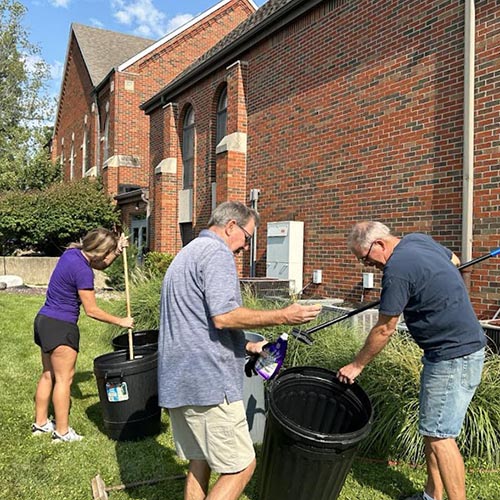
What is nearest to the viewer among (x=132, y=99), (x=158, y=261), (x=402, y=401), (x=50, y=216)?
(x=402, y=401)

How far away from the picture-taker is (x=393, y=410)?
166 inches

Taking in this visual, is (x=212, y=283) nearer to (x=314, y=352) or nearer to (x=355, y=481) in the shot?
(x=355, y=481)

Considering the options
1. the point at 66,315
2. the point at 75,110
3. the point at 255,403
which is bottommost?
the point at 255,403

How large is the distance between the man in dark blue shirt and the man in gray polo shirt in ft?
2.03

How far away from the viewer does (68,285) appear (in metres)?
4.41

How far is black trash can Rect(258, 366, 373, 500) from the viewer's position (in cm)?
274

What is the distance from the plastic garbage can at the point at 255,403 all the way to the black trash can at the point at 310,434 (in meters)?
0.89

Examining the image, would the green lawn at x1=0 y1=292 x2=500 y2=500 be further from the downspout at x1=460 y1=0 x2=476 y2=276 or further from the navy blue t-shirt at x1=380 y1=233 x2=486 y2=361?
the downspout at x1=460 y1=0 x2=476 y2=276

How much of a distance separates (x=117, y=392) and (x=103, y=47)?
2882 centimetres

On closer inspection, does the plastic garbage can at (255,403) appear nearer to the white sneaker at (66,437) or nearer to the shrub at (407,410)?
the shrub at (407,410)

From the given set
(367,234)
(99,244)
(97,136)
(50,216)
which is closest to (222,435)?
(367,234)

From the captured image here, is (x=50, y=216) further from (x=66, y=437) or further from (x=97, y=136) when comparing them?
(x=66, y=437)

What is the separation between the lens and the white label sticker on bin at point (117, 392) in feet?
14.3

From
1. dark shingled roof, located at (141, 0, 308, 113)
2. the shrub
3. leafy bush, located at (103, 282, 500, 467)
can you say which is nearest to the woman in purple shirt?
leafy bush, located at (103, 282, 500, 467)
